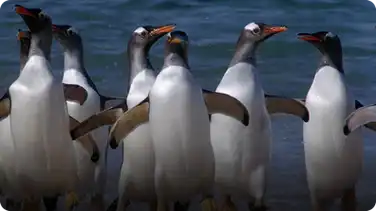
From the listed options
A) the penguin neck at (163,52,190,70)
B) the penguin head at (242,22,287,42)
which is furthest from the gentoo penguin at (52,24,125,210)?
the penguin head at (242,22,287,42)

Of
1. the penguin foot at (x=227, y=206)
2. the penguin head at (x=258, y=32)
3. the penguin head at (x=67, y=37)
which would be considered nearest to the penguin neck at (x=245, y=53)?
the penguin head at (x=258, y=32)

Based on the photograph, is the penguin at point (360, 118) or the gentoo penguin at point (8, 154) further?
the gentoo penguin at point (8, 154)

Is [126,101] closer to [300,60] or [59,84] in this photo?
[59,84]

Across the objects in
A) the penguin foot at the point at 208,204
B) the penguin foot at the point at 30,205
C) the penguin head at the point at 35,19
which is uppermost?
the penguin head at the point at 35,19

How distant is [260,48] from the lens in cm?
958

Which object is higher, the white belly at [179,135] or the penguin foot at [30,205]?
the white belly at [179,135]

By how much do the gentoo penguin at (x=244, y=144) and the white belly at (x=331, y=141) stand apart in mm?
100

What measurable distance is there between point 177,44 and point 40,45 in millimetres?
740

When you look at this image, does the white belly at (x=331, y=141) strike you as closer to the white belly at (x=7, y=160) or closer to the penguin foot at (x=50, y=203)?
the penguin foot at (x=50, y=203)

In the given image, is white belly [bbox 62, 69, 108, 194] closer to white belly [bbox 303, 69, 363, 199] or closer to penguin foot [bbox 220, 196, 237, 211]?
penguin foot [bbox 220, 196, 237, 211]

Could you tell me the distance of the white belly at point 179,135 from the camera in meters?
4.94

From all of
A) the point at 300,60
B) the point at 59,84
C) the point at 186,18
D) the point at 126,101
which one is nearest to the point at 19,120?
the point at 59,84

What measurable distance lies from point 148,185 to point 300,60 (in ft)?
14.1

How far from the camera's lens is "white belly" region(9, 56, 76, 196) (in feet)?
16.4
